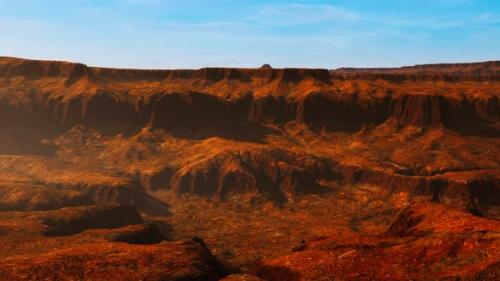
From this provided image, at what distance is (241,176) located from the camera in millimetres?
71688

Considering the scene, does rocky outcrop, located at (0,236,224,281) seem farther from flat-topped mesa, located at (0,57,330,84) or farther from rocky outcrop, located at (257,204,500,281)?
flat-topped mesa, located at (0,57,330,84)

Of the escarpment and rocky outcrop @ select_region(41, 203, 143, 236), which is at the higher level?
the escarpment

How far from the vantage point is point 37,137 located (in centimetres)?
9419

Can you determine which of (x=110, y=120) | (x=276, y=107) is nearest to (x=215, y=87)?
(x=276, y=107)

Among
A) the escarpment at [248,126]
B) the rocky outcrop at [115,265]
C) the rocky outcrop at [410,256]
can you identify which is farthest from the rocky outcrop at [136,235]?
the escarpment at [248,126]

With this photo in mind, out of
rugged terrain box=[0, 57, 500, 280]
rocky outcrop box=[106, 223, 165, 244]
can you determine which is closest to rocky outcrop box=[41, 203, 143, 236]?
rugged terrain box=[0, 57, 500, 280]

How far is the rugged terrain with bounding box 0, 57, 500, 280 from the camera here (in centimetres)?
3275

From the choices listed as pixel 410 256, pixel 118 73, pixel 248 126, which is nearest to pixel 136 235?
pixel 410 256

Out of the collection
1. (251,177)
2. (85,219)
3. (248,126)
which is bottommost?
(85,219)

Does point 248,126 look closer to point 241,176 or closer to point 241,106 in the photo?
point 241,106

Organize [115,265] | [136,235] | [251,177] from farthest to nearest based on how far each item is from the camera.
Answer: [251,177] < [136,235] < [115,265]

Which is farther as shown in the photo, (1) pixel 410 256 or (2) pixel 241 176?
(2) pixel 241 176

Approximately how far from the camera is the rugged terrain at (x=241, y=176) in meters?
32.8

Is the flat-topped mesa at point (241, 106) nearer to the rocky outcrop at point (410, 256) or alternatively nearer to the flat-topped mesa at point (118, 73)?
the flat-topped mesa at point (118, 73)
